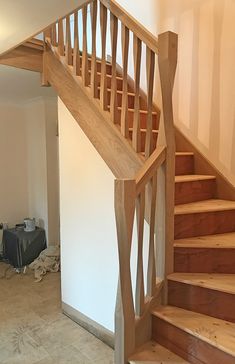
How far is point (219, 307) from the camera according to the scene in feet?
5.50

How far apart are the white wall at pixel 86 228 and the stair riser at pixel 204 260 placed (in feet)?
2.24

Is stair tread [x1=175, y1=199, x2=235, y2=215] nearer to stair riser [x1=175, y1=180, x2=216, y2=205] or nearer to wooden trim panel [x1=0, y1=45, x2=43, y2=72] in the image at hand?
stair riser [x1=175, y1=180, x2=216, y2=205]

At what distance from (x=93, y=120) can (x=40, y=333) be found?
1.86 meters

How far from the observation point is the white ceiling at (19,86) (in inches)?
122

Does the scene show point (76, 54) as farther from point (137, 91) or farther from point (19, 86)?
point (19, 86)

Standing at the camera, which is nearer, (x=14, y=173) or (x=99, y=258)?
(x=99, y=258)

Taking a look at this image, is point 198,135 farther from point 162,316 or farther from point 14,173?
point 14,173

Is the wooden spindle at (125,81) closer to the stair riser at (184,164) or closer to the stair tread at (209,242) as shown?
the stair riser at (184,164)

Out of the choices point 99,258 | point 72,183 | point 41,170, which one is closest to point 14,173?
point 41,170

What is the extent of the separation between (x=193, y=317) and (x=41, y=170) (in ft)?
→ 11.0

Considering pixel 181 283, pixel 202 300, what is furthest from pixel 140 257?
pixel 202 300

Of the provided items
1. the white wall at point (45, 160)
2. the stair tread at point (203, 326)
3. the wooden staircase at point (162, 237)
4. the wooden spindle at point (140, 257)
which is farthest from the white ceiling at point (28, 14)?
the white wall at point (45, 160)

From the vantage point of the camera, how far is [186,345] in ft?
5.23

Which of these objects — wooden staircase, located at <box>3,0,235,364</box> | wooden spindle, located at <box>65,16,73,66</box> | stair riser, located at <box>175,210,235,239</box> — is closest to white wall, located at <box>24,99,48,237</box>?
wooden spindle, located at <box>65,16,73,66</box>
